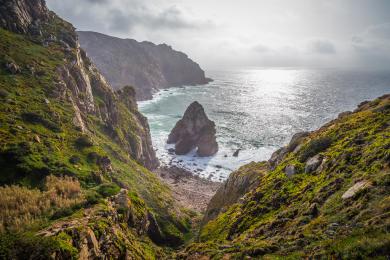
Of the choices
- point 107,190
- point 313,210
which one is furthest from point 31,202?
point 313,210

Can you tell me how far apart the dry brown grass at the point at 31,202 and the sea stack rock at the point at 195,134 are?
75.3 meters

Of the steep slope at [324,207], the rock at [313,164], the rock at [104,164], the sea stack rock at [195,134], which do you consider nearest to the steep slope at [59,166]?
the rock at [104,164]

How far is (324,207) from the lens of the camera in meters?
14.6

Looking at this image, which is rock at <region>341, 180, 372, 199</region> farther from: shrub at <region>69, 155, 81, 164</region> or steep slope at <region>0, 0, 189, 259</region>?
shrub at <region>69, 155, 81, 164</region>

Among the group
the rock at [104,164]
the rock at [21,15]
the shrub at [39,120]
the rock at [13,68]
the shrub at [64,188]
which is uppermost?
the rock at [21,15]

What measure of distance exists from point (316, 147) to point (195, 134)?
73329 mm

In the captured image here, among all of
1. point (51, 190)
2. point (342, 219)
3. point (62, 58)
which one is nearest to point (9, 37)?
point (62, 58)

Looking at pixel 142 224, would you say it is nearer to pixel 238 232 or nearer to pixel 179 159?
pixel 238 232

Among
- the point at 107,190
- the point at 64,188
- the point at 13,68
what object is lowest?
the point at 107,190

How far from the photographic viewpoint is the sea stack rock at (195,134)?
9262 cm

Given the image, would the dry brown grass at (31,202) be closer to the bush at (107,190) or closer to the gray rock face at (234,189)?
the bush at (107,190)

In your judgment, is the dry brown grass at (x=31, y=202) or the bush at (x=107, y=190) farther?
the bush at (x=107, y=190)

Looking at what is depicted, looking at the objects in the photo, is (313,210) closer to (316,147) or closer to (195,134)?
(316,147)

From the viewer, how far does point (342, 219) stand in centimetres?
1231
